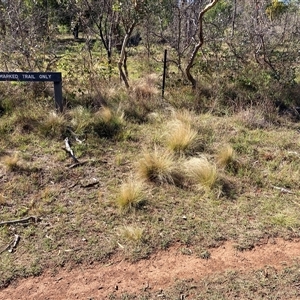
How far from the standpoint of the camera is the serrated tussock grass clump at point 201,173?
380 centimetres

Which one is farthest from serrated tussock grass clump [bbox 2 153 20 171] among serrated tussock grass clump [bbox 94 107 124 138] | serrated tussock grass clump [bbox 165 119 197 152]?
serrated tussock grass clump [bbox 165 119 197 152]

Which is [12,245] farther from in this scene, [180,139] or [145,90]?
[145,90]

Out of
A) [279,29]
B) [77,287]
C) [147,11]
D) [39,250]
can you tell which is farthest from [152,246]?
[279,29]

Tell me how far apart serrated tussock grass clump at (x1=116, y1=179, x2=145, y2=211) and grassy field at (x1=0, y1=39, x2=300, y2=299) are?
11 millimetres

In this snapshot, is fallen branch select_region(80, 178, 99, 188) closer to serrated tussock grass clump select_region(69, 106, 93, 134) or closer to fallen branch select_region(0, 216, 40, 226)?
fallen branch select_region(0, 216, 40, 226)

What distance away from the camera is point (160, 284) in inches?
100

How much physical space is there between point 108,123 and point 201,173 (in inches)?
79.0

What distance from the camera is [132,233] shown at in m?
2.99

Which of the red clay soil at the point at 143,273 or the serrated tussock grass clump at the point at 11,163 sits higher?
the serrated tussock grass clump at the point at 11,163

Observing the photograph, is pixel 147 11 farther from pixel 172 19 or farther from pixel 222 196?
pixel 222 196

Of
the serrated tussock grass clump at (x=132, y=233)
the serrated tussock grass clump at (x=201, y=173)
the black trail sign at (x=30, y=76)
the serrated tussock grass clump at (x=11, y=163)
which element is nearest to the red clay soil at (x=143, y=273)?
the serrated tussock grass clump at (x=132, y=233)

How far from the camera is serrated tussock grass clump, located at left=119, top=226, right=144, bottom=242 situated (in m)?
2.97

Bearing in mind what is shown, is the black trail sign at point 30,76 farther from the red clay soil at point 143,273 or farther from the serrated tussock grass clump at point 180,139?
the red clay soil at point 143,273

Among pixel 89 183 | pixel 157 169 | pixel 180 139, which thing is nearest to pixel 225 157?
pixel 180 139
